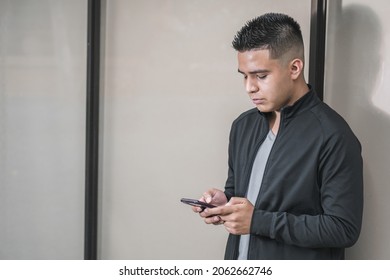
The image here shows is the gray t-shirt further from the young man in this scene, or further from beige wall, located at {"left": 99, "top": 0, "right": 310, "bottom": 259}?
beige wall, located at {"left": 99, "top": 0, "right": 310, "bottom": 259}

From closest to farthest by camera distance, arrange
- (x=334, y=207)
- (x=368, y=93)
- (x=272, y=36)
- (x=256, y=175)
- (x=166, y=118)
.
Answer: (x=334, y=207) < (x=272, y=36) < (x=256, y=175) < (x=368, y=93) < (x=166, y=118)

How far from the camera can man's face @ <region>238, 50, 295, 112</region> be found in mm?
1636

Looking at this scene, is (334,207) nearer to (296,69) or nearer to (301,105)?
(301,105)

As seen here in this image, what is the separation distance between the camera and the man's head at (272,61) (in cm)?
163

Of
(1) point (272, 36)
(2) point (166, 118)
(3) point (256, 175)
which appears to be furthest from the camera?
(2) point (166, 118)

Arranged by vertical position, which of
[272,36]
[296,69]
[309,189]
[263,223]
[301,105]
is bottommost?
[263,223]

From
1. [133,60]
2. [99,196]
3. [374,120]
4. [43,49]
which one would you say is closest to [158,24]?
[133,60]

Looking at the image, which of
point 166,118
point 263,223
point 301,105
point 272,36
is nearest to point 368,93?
point 301,105

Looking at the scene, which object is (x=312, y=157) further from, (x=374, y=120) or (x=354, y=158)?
(x=374, y=120)

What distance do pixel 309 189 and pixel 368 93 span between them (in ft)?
2.05

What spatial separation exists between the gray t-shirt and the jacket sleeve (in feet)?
0.55

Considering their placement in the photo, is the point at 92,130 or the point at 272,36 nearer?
the point at 272,36

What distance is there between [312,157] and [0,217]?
6.55 feet

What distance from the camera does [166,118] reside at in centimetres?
264
